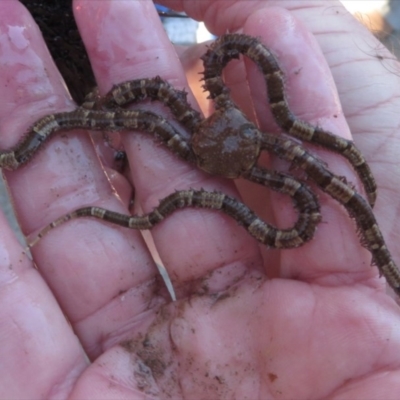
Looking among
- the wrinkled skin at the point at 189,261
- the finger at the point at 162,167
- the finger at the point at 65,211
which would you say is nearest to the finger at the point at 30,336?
the wrinkled skin at the point at 189,261

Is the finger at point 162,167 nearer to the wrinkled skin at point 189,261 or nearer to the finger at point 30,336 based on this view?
the wrinkled skin at point 189,261

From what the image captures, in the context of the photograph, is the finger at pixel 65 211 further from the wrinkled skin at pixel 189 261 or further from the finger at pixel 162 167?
the finger at pixel 162 167

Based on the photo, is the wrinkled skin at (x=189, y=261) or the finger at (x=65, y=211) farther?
the finger at (x=65, y=211)

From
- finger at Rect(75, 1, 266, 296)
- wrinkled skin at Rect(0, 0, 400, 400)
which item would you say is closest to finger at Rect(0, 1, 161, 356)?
wrinkled skin at Rect(0, 0, 400, 400)

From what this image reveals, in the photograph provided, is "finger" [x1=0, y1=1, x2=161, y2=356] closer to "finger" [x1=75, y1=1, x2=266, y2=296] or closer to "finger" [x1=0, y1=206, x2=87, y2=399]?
"finger" [x1=0, y1=206, x2=87, y2=399]

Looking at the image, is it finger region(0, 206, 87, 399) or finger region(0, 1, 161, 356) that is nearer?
finger region(0, 206, 87, 399)

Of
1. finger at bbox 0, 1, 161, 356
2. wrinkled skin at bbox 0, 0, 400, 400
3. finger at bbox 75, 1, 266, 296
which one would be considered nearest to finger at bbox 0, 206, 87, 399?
wrinkled skin at bbox 0, 0, 400, 400

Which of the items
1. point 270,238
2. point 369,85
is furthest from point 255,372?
point 369,85

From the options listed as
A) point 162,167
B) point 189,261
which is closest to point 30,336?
point 189,261
